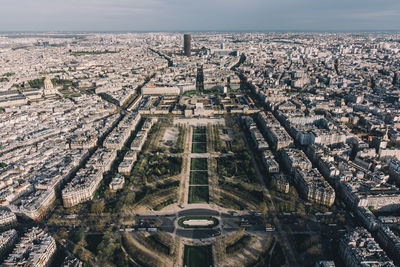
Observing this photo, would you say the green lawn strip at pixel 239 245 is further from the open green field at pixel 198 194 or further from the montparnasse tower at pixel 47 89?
the montparnasse tower at pixel 47 89

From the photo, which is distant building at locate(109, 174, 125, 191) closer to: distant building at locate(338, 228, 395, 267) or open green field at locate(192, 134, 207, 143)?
open green field at locate(192, 134, 207, 143)

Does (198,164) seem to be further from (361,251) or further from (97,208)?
(361,251)

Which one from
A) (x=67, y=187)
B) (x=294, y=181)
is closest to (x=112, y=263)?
(x=67, y=187)

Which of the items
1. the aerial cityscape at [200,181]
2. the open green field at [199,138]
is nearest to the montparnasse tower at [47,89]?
the aerial cityscape at [200,181]

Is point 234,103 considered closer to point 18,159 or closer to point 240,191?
point 240,191

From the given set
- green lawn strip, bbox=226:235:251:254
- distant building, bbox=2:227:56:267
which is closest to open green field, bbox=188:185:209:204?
green lawn strip, bbox=226:235:251:254

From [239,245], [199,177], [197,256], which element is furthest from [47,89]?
[239,245]
